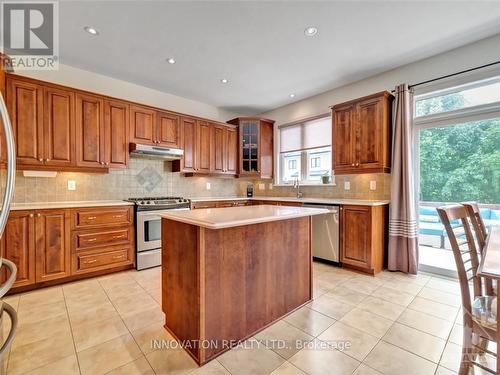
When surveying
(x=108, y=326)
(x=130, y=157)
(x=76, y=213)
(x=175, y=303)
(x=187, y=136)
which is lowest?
(x=108, y=326)

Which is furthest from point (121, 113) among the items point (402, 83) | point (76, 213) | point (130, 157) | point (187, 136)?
point (402, 83)

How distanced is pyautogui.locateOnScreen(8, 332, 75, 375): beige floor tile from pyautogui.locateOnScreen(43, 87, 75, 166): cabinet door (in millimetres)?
1994

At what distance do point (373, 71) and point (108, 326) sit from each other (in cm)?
426

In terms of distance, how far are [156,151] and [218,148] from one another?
4.13ft

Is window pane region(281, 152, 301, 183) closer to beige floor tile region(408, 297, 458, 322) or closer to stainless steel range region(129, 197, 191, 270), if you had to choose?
stainless steel range region(129, 197, 191, 270)

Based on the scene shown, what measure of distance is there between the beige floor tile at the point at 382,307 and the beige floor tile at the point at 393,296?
0.08 meters

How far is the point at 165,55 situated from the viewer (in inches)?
119

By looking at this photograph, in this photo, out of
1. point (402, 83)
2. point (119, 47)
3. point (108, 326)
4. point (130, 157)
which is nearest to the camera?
point (108, 326)

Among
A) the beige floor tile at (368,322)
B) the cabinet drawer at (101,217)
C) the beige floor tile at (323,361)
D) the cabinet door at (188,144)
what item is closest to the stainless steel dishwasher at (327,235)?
the beige floor tile at (368,322)

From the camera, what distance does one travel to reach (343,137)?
3.59 m

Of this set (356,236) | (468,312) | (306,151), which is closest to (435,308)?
(356,236)

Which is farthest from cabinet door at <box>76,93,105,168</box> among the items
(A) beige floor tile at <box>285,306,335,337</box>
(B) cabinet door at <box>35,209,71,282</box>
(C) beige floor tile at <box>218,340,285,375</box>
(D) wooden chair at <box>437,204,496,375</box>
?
(D) wooden chair at <box>437,204,496,375</box>

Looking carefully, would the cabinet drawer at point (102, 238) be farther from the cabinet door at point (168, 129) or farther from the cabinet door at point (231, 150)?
the cabinet door at point (231, 150)

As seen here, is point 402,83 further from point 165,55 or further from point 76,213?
point 76,213
